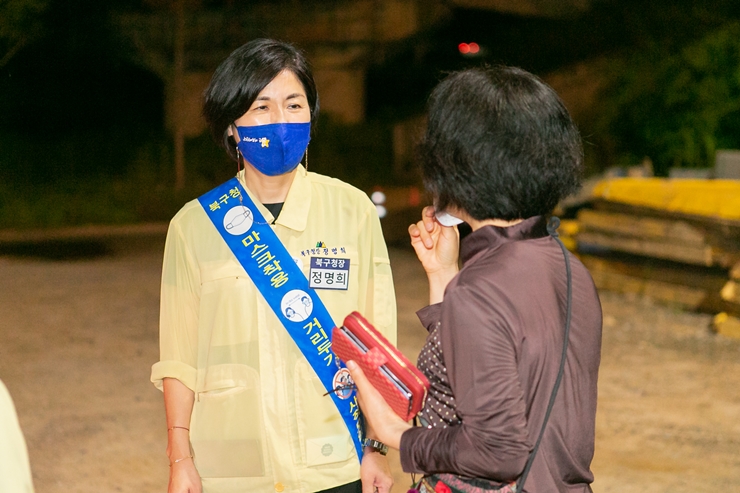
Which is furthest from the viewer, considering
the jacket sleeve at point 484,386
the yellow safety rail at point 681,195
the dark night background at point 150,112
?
the dark night background at point 150,112

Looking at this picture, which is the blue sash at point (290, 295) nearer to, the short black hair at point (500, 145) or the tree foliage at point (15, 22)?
the short black hair at point (500, 145)

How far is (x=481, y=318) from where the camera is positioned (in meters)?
1.74

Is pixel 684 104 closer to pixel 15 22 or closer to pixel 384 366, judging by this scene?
pixel 15 22

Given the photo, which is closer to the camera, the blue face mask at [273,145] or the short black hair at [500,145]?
the short black hair at [500,145]

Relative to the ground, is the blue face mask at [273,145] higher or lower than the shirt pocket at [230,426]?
higher

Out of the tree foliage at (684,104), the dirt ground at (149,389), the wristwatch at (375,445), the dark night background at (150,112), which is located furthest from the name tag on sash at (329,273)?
the dark night background at (150,112)

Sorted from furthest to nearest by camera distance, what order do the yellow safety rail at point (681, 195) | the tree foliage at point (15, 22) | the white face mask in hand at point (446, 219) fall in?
the tree foliage at point (15, 22)
the yellow safety rail at point (681, 195)
the white face mask in hand at point (446, 219)

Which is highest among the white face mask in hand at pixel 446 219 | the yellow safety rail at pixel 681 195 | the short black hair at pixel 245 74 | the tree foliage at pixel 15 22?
the tree foliage at pixel 15 22

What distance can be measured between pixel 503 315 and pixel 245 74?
3.97ft

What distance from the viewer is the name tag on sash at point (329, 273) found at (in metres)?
2.63

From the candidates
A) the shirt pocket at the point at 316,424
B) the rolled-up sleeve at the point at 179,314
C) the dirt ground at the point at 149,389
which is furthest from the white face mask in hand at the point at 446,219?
the dirt ground at the point at 149,389

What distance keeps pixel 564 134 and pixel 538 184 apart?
124 mm

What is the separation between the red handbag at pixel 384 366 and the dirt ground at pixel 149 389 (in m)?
3.20

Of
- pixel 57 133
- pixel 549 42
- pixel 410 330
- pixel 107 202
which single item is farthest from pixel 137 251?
pixel 549 42
